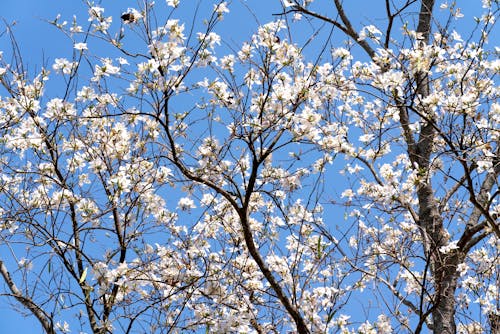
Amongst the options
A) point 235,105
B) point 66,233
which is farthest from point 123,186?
point 235,105

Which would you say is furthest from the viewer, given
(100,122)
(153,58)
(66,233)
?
(100,122)

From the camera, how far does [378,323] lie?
170 inches

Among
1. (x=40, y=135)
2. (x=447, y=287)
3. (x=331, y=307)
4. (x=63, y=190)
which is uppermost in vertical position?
(x=40, y=135)

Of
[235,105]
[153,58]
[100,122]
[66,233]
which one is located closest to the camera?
[153,58]

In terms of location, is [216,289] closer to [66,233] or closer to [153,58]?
[66,233]

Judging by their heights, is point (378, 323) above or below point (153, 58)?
below

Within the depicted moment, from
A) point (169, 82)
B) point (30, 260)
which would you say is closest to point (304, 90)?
point (169, 82)

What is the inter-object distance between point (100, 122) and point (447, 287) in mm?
2860

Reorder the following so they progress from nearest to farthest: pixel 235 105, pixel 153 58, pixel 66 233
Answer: pixel 153 58 → pixel 235 105 → pixel 66 233

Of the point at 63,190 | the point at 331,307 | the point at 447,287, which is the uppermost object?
the point at 63,190

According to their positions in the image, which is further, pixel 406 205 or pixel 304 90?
pixel 406 205

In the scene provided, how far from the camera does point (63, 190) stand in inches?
165

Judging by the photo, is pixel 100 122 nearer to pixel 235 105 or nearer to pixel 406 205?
pixel 235 105

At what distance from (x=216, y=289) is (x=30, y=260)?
1246mm
